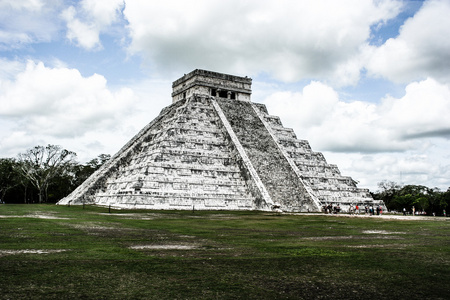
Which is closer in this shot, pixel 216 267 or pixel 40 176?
pixel 216 267

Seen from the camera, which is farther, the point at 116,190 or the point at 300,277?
the point at 116,190

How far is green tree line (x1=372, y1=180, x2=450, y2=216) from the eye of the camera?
142 ft

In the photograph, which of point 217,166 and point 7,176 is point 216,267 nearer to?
point 217,166

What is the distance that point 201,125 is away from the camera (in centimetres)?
2673

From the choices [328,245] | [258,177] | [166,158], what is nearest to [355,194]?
[258,177]

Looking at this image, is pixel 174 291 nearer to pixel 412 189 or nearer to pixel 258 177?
pixel 258 177

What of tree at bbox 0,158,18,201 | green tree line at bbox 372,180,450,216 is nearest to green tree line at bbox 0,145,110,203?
tree at bbox 0,158,18,201

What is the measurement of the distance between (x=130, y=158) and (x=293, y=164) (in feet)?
35.9

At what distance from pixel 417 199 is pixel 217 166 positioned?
31.6 m

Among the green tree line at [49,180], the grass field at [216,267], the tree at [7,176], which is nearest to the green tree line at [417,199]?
the green tree line at [49,180]

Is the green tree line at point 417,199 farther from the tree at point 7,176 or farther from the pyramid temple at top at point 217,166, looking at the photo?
the tree at point 7,176

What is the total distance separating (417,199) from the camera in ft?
151

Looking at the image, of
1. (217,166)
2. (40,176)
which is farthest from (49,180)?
(217,166)

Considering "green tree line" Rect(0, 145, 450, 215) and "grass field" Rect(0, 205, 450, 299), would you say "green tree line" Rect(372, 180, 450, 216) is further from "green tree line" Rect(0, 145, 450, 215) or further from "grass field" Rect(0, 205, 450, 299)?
"grass field" Rect(0, 205, 450, 299)
